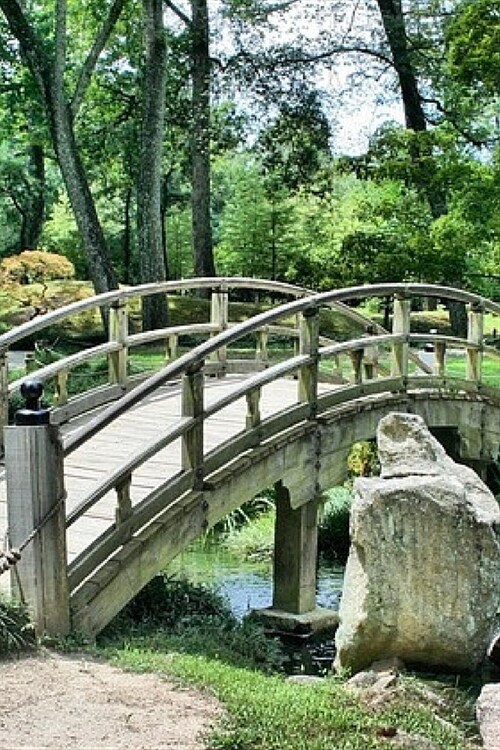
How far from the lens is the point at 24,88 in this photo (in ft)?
71.6

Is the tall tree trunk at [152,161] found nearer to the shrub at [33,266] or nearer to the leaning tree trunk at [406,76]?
the shrub at [33,266]

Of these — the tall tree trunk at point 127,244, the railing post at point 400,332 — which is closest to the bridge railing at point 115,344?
the railing post at point 400,332

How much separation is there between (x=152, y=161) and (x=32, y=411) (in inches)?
563

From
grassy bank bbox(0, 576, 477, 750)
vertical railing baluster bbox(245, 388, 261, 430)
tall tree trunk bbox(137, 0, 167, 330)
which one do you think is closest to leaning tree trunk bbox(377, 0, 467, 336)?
tall tree trunk bbox(137, 0, 167, 330)

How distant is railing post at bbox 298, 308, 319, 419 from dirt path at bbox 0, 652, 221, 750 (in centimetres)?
405

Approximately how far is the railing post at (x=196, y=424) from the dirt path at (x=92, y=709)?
2095mm

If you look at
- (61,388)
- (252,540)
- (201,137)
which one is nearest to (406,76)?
(201,137)

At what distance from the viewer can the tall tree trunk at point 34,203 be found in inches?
1196

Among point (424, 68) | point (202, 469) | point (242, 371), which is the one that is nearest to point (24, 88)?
point (424, 68)

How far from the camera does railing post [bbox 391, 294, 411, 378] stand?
10438 millimetres

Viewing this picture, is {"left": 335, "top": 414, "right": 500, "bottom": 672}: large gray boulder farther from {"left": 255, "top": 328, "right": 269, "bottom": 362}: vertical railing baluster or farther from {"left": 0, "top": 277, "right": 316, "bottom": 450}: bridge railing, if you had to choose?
{"left": 255, "top": 328, "right": 269, "bottom": 362}: vertical railing baluster

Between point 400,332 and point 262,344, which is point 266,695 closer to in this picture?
point 400,332

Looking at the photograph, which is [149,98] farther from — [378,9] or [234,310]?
[378,9]

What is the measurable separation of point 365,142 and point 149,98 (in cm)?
602
